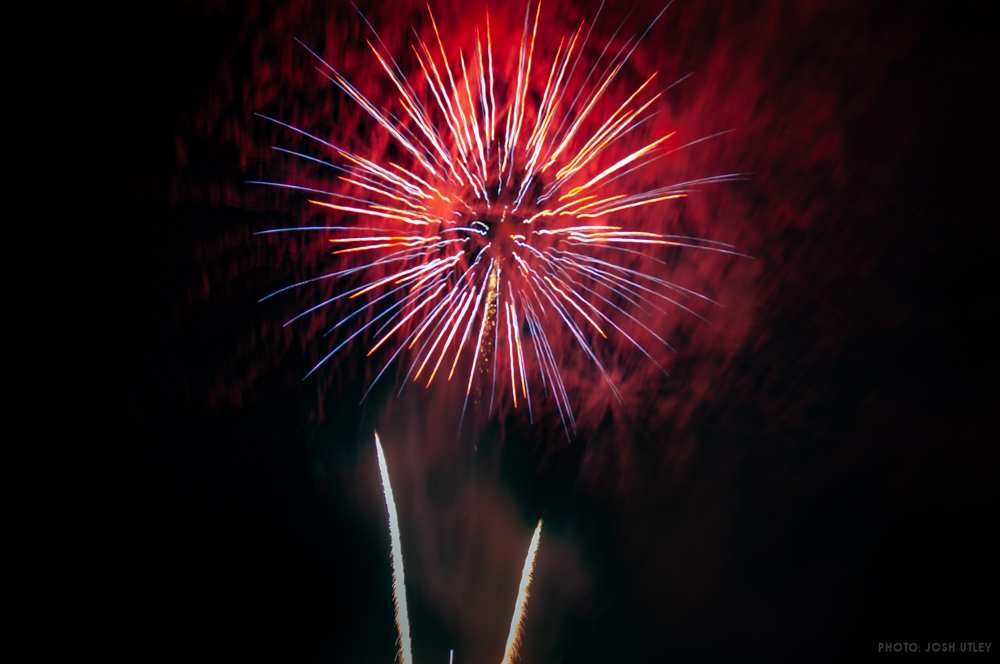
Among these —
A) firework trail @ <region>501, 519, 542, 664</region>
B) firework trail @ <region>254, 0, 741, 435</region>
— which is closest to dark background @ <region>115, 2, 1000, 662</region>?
firework trail @ <region>501, 519, 542, 664</region>

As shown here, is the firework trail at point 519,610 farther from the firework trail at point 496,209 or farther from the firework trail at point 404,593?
the firework trail at point 496,209

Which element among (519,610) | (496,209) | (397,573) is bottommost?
(519,610)

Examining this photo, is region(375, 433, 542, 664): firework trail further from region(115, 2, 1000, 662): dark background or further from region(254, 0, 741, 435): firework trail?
region(254, 0, 741, 435): firework trail

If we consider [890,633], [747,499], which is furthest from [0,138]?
[890,633]

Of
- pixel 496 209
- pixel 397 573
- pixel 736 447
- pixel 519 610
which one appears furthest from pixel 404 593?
pixel 496 209

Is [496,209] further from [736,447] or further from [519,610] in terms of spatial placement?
[519,610]

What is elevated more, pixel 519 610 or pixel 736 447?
pixel 736 447

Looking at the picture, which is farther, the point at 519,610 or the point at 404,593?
the point at 519,610
